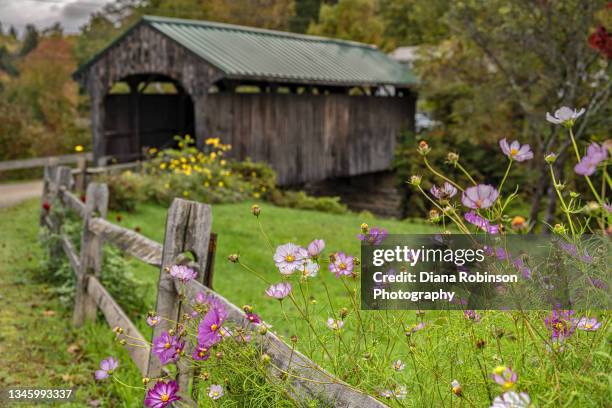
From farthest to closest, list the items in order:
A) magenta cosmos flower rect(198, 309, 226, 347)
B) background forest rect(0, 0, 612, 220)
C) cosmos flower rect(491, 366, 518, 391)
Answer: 1. background forest rect(0, 0, 612, 220)
2. magenta cosmos flower rect(198, 309, 226, 347)
3. cosmos flower rect(491, 366, 518, 391)

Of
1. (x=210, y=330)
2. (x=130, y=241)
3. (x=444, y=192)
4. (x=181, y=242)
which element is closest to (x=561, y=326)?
(x=444, y=192)

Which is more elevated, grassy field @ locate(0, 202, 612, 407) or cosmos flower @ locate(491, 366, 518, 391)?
cosmos flower @ locate(491, 366, 518, 391)

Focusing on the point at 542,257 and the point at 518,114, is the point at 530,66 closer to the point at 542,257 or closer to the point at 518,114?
the point at 518,114

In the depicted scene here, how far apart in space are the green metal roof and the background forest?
1.97 m

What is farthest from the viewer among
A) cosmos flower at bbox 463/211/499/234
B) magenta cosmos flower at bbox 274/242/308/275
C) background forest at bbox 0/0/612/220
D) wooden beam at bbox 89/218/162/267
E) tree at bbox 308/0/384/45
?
tree at bbox 308/0/384/45

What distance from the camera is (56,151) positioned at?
26.7 metres

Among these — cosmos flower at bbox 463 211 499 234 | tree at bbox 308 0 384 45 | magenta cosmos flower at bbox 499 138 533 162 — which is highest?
tree at bbox 308 0 384 45

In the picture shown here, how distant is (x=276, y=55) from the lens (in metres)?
18.9

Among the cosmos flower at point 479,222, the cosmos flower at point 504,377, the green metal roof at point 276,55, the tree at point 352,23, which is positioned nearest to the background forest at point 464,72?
the tree at point 352,23

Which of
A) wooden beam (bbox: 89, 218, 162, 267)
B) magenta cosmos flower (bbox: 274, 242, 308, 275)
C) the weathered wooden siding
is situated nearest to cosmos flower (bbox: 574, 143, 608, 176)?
magenta cosmos flower (bbox: 274, 242, 308, 275)

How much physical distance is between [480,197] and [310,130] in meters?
17.9

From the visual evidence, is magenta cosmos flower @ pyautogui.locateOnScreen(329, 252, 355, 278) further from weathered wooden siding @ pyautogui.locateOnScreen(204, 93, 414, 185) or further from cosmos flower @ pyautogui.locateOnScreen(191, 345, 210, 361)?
weathered wooden siding @ pyautogui.locateOnScreen(204, 93, 414, 185)

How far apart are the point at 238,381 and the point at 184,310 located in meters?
1.20

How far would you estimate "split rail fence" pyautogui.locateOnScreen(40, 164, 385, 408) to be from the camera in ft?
7.71
